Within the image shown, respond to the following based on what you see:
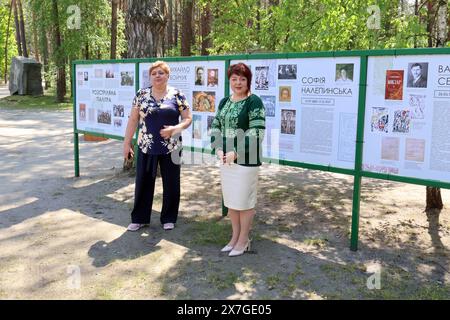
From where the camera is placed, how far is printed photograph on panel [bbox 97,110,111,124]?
6.92 meters

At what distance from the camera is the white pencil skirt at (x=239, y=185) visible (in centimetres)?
416

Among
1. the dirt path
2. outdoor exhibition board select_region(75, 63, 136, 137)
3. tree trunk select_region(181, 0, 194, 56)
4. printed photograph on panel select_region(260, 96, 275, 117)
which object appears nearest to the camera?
the dirt path

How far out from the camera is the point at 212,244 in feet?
15.2

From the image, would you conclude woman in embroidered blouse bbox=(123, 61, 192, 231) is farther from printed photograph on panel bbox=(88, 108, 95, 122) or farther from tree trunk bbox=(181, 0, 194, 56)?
tree trunk bbox=(181, 0, 194, 56)

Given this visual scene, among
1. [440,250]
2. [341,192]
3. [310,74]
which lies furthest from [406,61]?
[341,192]

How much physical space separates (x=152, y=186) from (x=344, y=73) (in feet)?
7.14

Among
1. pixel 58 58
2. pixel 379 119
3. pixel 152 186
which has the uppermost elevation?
pixel 58 58

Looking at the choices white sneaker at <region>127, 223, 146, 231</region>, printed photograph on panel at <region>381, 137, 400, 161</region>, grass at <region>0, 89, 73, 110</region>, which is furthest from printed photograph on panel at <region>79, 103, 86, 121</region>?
grass at <region>0, 89, 73, 110</region>

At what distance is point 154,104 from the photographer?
4863 millimetres

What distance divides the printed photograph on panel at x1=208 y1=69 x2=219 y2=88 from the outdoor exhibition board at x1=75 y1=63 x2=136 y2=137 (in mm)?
1366

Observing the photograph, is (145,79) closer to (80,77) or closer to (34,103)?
(80,77)

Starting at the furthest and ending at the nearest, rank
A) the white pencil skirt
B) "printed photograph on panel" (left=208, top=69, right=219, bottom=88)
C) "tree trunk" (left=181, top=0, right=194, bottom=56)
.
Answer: "tree trunk" (left=181, top=0, right=194, bottom=56) < "printed photograph on panel" (left=208, top=69, right=219, bottom=88) < the white pencil skirt

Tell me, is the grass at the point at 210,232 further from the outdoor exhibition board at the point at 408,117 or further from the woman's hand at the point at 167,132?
the outdoor exhibition board at the point at 408,117

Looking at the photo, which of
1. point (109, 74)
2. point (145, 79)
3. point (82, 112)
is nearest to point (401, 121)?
point (145, 79)
